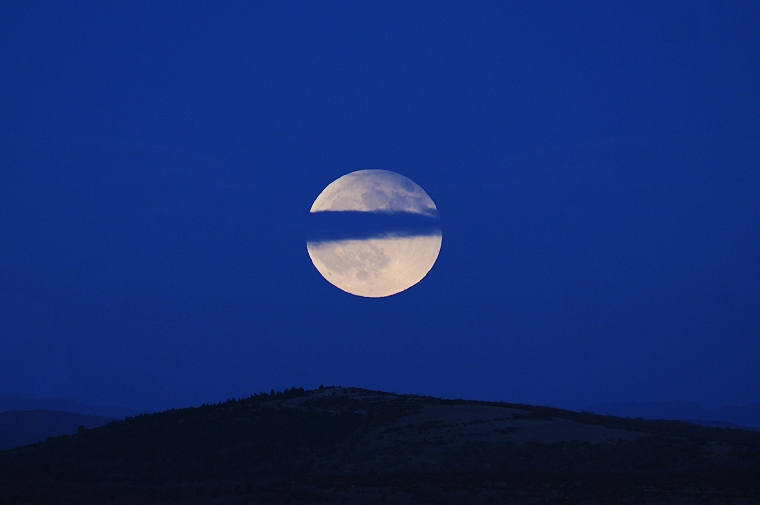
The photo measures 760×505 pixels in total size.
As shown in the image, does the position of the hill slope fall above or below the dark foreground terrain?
above

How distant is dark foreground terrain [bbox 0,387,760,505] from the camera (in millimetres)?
27266

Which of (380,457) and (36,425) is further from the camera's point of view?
(36,425)

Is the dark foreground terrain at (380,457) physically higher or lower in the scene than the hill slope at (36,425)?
lower

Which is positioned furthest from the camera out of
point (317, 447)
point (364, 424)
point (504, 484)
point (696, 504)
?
point (364, 424)

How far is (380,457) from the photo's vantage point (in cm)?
3703

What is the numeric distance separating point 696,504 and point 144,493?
728 inches

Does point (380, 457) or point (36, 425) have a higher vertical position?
point (36, 425)

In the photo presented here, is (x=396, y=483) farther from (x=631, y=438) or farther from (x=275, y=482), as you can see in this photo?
(x=631, y=438)

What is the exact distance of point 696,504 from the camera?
24.2 meters

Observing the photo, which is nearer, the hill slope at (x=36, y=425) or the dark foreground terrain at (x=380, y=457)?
the dark foreground terrain at (x=380, y=457)

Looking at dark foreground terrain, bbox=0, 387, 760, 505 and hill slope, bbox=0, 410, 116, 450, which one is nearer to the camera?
dark foreground terrain, bbox=0, 387, 760, 505

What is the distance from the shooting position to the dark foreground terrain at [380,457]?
27.3m

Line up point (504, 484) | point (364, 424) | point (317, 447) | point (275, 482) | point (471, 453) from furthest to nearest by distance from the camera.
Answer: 1. point (364, 424)
2. point (317, 447)
3. point (471, 453)
4. point (275, 482)
5. point (504, 484)

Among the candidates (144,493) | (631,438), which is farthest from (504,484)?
(144,493)
